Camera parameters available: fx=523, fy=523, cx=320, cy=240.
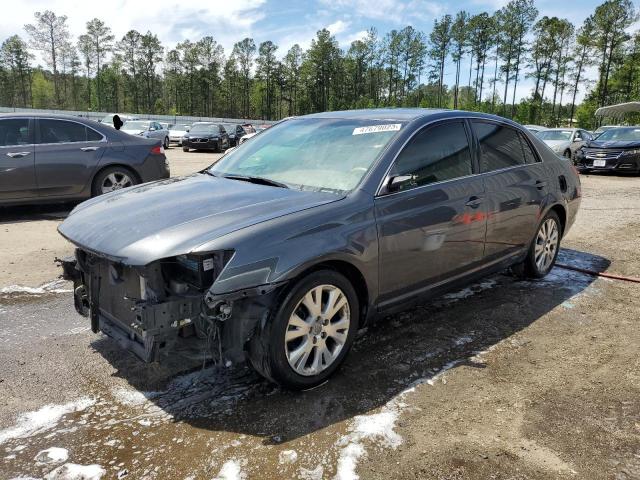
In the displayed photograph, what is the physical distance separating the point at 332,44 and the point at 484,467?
98.9m

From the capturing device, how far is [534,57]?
241 ft

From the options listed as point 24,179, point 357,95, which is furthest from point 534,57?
point 24,179

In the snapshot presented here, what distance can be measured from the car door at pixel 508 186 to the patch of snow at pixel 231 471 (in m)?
2.76

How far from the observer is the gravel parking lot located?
249 centimetres

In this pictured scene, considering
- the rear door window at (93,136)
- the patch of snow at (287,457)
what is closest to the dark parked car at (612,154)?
the rear door window at (93,136)

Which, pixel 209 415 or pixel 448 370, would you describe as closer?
pixel 209 415

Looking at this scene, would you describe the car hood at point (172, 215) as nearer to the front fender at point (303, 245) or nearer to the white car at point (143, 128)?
the front fender at point (303, 245)

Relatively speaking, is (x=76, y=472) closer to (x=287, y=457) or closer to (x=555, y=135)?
(x=287, y=457)

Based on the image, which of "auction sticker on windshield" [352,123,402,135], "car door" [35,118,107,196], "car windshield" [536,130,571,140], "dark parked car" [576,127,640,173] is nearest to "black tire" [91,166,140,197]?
"car door" [35,118,107,196]

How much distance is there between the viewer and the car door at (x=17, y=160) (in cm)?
756

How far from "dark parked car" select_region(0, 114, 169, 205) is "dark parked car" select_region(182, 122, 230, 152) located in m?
17.5

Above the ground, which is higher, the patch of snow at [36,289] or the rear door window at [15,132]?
the rear door window at [15,132]

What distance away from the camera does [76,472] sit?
2396 millimetres

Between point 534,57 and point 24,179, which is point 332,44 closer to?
point 534,57
